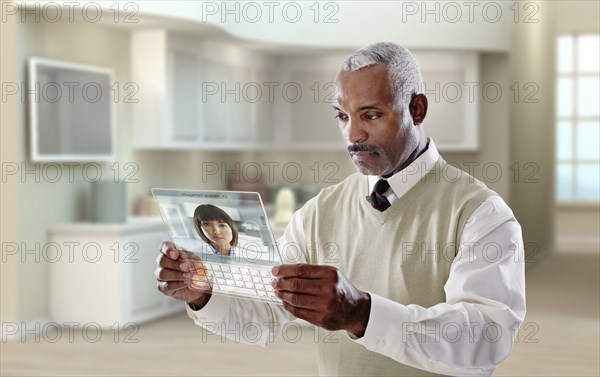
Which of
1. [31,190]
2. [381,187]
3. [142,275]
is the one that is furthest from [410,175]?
[142,275]

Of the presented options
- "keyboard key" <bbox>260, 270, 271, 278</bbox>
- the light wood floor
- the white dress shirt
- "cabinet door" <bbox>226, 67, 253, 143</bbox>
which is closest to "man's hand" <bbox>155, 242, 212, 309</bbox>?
"keyboard key" <bbox>260, 270, 271, 278</bbox>

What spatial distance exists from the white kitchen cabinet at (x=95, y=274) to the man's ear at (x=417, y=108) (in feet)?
15.1

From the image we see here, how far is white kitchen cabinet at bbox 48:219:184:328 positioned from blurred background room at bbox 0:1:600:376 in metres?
0.01

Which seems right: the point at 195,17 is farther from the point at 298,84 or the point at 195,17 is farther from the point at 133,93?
the point at 298,84

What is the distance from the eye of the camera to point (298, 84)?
28.7ft

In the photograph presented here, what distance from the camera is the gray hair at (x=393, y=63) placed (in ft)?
5.70

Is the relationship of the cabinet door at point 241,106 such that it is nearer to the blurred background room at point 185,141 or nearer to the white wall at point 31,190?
the blurred background room at point 185,141

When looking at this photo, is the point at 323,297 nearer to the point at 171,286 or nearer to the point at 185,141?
the point at 171,286

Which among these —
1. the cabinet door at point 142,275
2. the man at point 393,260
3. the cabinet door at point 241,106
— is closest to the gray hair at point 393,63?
the man at point 393,260

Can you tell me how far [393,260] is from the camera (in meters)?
1.82

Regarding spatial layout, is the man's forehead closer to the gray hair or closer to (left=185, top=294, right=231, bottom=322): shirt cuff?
the gray hair

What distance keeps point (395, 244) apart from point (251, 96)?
6.80m

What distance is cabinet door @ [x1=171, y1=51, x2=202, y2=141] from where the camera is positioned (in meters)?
7.06

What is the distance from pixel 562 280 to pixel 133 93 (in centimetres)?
465
